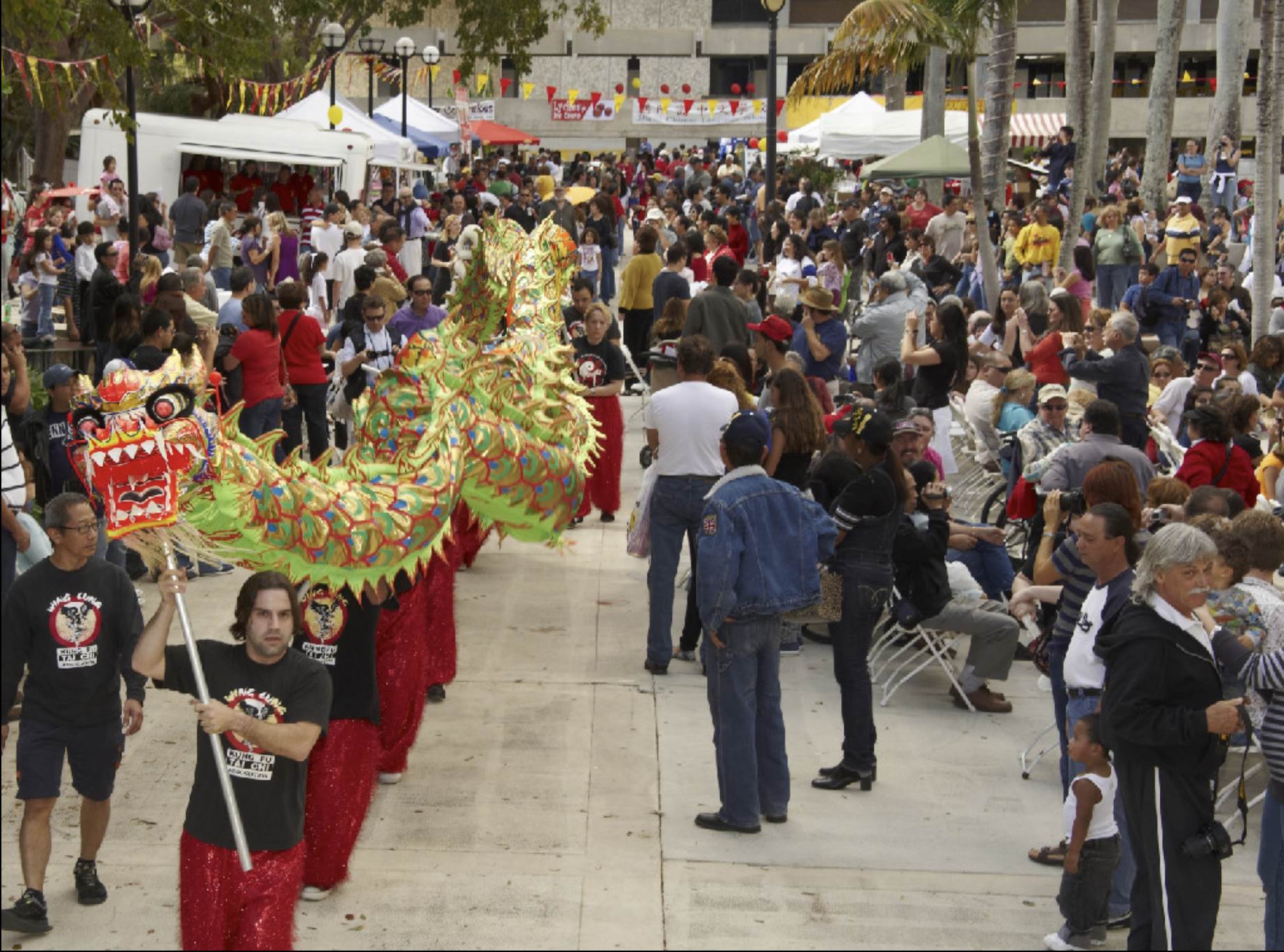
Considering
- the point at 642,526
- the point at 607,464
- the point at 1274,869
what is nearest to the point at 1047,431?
the point at 642,526

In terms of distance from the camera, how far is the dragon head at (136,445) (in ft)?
18.6

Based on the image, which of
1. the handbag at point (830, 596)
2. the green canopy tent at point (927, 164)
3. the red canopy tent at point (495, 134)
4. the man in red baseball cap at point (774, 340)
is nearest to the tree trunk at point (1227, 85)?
the green canopy tent at point (927, 164)

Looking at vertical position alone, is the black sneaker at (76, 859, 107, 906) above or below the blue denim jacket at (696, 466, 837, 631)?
below

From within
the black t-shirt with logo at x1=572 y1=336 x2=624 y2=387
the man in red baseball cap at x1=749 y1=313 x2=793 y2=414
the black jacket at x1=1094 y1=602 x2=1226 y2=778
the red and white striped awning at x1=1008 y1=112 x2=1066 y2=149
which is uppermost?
the red and white striped awning at x1=1008 y1=112 x2=1066 y2=149

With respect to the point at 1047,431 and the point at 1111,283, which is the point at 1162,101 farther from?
the point at 1047,431

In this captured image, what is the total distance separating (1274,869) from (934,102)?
2730cm

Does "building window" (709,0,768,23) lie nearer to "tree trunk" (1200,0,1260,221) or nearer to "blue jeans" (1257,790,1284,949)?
"tree trunk" (1200,0,1260,221)

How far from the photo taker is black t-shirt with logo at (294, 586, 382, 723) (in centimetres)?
659

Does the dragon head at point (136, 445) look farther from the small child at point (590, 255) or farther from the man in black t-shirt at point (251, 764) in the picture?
the small child at point (590, 255)

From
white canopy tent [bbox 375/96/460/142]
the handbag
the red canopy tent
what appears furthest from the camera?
the red canopy tent

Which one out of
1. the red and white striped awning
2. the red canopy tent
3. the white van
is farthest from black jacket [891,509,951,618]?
the red and white striped awning

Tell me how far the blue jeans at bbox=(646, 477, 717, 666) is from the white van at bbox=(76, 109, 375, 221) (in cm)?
1856

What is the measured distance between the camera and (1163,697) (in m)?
5.39

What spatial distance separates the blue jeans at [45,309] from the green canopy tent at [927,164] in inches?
474
